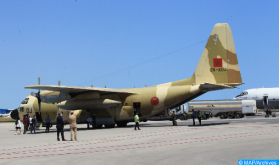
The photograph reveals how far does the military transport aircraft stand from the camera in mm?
25344

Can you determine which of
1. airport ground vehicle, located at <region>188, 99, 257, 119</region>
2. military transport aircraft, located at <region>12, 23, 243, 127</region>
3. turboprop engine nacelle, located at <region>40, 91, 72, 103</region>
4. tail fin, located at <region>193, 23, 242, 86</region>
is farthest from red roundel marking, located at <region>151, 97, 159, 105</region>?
airport ground vehicle, located at <region>188, 99, 257, 119</region>

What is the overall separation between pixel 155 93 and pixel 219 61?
6.36 metres

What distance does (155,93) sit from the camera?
26672 millimetres

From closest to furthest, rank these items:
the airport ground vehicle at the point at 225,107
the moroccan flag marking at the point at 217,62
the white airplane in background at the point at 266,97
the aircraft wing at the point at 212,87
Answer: the aircraft wing at the point at 212,87, the moroccan flag marking at the point at 217,62, the airport ground vehicle at the point at 225,107, the white airplane in background at the point at 266,97

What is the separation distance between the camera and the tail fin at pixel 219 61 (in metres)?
25.3

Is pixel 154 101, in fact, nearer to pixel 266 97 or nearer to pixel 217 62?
pixel 217 62

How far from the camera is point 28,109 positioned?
30094mm

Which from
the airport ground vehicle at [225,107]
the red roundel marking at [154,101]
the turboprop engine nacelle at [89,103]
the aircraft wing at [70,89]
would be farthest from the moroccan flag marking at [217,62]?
the airport ground vehicle at [225,107]

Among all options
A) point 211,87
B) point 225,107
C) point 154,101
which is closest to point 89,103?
point 154,101

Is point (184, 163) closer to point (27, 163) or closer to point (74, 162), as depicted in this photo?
point (74, 162)

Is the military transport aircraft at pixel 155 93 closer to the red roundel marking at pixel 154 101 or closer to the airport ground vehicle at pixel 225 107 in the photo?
the red roundel marking at pixel 154 101

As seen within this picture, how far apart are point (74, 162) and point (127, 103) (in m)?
18.0

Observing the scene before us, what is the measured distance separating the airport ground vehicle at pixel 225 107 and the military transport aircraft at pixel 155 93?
22584 millimetres

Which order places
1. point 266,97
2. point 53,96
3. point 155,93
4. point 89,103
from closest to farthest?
point 53,96 < point 89,103 < point 155,93 < point 266,97
